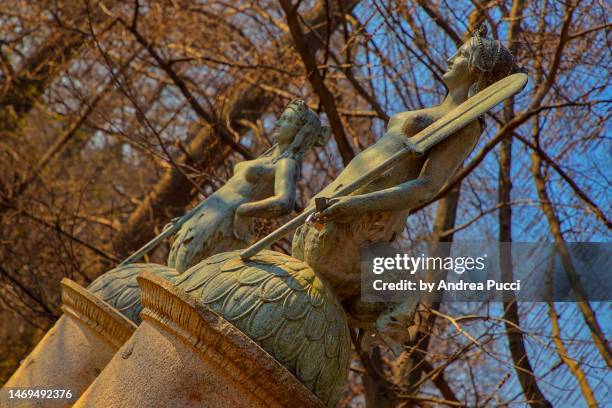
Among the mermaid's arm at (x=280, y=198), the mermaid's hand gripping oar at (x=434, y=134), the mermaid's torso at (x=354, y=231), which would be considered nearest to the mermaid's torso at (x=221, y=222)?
the mermaid's arm at (x=280, y=198)

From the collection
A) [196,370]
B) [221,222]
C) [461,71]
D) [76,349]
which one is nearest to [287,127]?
[221,222]

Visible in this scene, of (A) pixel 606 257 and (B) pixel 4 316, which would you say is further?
(B) pixel 4 316

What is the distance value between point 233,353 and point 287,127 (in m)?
1.84

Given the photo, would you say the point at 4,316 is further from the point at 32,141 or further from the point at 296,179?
the point at 296,179

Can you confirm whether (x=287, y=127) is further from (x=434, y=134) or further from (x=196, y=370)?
(x=196, y=370)

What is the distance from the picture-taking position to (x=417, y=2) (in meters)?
8.37

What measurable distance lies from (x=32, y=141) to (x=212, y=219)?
30.0 ft

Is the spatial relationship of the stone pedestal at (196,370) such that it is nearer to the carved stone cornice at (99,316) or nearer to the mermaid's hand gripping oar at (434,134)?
the mermaid's hand gripping oar at (434,134)

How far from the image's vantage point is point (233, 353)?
3.90 metres

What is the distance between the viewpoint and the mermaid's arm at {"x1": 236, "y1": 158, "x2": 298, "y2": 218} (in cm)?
522

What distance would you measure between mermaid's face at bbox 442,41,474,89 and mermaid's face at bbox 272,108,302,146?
1.04m

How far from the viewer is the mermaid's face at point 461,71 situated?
462cm

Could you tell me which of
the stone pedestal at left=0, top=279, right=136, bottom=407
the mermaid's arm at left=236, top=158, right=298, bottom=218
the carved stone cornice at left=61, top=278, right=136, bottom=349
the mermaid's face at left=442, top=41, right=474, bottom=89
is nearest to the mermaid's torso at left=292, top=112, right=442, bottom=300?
the mermaid's face at left=442, top=41, right=474, bottom=89

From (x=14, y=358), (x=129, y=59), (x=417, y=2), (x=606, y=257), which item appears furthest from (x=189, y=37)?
(x=606, y=257)
